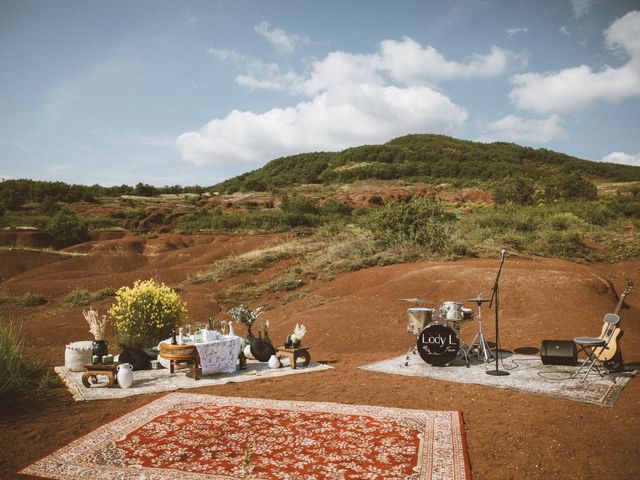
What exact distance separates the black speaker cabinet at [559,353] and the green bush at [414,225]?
34.6 feet

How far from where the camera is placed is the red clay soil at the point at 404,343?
5.09m

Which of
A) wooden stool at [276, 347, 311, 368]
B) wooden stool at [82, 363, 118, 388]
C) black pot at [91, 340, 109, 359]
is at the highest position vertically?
black pot at [91, 340, 109, 359]

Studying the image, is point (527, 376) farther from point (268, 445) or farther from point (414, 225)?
point (414, 225)

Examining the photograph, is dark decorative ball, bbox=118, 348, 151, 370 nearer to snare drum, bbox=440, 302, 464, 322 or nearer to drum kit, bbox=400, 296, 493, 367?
drum kit, bbox=400, 296, 493, 367

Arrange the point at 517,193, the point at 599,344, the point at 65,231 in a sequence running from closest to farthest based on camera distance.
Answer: the point at 599,344
the point at 65,231
the point at 517,193

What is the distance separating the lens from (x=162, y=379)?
8266 mm

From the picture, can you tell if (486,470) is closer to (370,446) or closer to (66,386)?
(370,446)

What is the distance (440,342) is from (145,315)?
6124 mm

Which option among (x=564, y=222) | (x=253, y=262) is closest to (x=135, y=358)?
(x=253, y=262)

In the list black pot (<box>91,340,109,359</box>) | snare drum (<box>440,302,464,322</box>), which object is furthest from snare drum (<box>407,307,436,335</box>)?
black pot (<box>91,340,109,359</box>)

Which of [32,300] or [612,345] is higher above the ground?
[32,300]

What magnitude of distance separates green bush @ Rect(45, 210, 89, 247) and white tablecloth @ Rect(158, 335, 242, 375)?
2771 cm

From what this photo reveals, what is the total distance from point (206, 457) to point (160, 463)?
446 millimetres

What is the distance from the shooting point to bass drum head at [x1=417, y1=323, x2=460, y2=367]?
8.73 meters
